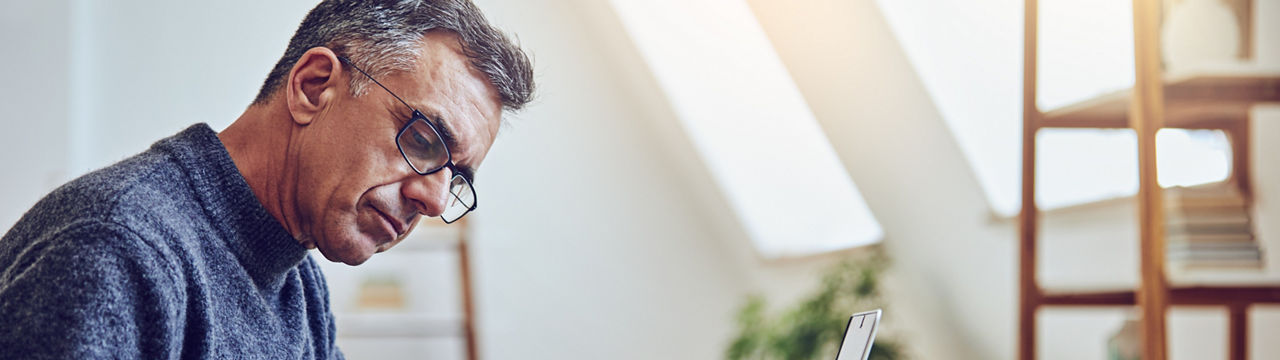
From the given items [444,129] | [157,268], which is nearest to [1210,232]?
[444,129]

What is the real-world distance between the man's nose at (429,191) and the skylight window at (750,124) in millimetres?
3187

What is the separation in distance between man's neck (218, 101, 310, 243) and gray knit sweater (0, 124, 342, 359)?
35mm

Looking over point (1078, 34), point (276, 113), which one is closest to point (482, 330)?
point (1078, 34)

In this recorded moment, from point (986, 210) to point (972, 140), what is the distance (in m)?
0.19

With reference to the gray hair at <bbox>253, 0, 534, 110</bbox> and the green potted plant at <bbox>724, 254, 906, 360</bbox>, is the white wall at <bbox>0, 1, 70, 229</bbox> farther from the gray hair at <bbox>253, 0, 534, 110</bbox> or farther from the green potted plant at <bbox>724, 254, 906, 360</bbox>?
the gray hair at <bbox>253, 0, 534, 110</bbox>

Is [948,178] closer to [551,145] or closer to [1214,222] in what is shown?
[1214,222]

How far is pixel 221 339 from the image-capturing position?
1015mm

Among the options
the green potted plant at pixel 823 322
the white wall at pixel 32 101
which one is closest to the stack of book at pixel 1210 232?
the green potted plant at pixel 823 322

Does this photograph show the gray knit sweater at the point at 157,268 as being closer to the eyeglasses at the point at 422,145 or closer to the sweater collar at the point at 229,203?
the sweater collar at the point at 229,203

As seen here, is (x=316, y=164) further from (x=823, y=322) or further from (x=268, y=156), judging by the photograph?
(x=823, y=322)

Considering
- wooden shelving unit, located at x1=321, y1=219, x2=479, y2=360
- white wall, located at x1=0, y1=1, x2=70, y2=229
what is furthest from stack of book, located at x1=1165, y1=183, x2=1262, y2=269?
white wall, located at x1=0, y1=1, x2=70, y2=229

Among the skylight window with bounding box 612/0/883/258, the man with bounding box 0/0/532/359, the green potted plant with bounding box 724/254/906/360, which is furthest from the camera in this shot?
the skylight window with bounding box 612/0/883/258

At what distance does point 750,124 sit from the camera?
463cm

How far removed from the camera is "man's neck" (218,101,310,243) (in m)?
1.13
